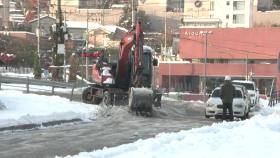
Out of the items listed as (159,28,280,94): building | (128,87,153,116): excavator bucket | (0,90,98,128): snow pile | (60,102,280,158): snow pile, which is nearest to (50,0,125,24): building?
(159,28,280,94): building

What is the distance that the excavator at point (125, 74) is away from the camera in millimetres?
27359

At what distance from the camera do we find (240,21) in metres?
129

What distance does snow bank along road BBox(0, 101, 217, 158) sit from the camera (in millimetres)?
13989

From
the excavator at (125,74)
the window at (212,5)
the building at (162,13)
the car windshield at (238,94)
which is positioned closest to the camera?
the excavator at (125,74)

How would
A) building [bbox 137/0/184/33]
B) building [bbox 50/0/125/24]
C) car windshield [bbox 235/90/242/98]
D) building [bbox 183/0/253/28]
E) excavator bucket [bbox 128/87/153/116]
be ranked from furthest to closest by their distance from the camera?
building [bbox 137/0/184/33]
building [bbox 50/0/125/24]
building [bbox 183/0/253/28]
car windshield [bbox 235/90/242/98]
excavator bucket [bbox 128/87/153/116]

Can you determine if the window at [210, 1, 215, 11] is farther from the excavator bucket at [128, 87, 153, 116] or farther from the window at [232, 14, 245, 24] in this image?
the excavator bucket at [128, 87, 153, 116]

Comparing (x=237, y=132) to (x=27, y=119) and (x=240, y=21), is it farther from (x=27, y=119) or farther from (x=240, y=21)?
(x=240, y=21)

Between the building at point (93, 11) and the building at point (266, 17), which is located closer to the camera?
the building at point (266, 17)

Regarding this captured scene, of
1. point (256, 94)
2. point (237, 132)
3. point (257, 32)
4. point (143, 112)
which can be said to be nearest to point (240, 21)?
point (257, 32)

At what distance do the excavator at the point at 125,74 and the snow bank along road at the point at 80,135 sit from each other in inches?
126

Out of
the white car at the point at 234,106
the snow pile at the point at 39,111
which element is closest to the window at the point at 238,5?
the white car at the point at 234,106

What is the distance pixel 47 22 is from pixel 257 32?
4036 cm

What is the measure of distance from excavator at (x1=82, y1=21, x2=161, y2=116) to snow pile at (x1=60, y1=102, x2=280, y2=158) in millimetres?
10036

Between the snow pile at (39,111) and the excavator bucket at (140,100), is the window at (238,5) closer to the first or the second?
Result: the snow pile at (39,111)
